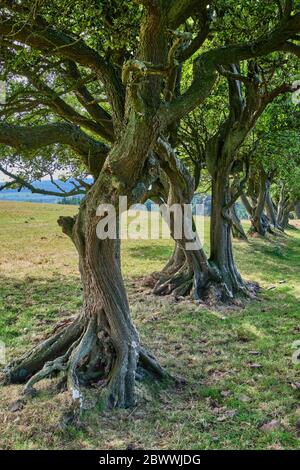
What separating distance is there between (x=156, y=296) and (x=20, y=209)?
32582mm

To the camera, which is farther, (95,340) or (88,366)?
(95,340)

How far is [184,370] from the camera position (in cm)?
705

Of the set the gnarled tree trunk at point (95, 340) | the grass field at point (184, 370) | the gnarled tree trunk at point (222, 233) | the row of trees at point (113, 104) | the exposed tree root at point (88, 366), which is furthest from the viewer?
the gnarled tree trunk at point (222, 233)

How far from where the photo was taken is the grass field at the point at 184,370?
4969 mm

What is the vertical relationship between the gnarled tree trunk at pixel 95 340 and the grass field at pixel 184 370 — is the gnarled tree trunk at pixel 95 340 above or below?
above

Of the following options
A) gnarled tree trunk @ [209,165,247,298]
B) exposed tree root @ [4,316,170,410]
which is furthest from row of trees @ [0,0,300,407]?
gnarled tree trunk @ [209,165,247,298]

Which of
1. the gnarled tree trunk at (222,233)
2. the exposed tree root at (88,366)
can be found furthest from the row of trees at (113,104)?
the gnarled tree trunk at (222,233)

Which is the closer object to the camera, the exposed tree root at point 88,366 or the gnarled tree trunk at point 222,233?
the exposed tree root at point 88,366

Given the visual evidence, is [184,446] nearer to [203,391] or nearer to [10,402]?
[203,391]

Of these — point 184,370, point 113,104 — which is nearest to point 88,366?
point 184,370

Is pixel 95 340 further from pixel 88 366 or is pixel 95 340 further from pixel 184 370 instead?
pixel 184 370

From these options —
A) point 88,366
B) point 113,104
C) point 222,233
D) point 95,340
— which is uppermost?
point 113,104

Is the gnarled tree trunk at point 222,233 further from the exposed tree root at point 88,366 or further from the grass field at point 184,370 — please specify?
the exposed tree root at point 88,366

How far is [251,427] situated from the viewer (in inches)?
206
